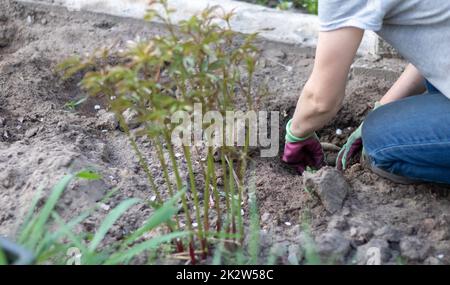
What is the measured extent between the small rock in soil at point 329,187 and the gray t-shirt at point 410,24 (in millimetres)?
474

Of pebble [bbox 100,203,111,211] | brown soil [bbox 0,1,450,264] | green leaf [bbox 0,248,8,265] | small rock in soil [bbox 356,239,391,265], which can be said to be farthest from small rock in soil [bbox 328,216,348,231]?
green leaf [bbox 0,248,8,265]

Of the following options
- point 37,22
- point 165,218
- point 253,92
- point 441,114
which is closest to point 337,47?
point 441,114

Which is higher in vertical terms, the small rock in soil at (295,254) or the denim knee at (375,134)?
the denim knee at (375,134)

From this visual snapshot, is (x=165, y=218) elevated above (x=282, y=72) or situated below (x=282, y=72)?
above

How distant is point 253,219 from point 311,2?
2.53 m

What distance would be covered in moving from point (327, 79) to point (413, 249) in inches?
24.4

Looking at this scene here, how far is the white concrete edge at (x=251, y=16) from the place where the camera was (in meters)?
3.59

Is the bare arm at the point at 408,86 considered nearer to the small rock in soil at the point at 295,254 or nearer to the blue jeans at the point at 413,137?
the blue jeans at the point at 413,137

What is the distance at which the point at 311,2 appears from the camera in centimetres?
435

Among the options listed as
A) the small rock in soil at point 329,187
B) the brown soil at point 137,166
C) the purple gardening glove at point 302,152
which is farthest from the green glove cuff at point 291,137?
the small rock in soil at point 329,187

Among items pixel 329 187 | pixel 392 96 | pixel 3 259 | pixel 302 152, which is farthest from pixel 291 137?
pixel 3 259

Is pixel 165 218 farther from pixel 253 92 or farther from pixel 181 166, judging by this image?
pixel 253 92

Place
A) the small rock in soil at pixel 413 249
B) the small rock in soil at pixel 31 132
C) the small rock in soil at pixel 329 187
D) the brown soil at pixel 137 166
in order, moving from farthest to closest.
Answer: the small rock in soil at pixel 31 132
the small rock in soil at pixel 329 187
the brown soil at pixel 137 166
the small rock in soil at pixel 413 249

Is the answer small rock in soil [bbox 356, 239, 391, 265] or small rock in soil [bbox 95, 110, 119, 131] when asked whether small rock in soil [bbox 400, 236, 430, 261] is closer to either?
small rock in soil [bbox 356, 239, 391, 265]
